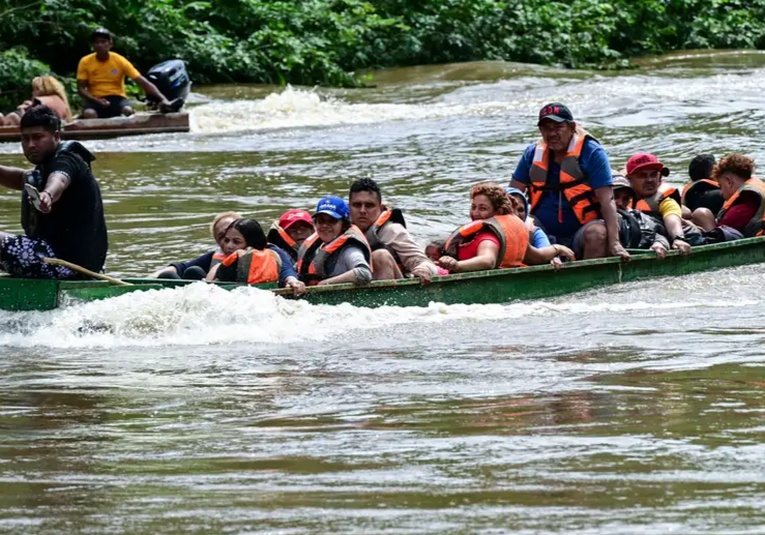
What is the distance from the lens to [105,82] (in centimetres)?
2088

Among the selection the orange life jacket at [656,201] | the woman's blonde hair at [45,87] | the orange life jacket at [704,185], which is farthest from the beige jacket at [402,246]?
the woman's blonde hair at [45,87]

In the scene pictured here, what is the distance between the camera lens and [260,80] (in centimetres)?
2734

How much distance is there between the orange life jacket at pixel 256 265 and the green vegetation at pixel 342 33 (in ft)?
48.1

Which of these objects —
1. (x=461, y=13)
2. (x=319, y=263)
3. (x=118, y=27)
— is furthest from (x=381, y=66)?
(x=319, y=263)

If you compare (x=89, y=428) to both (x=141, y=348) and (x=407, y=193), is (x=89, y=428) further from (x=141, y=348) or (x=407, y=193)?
(x=407, y=193)

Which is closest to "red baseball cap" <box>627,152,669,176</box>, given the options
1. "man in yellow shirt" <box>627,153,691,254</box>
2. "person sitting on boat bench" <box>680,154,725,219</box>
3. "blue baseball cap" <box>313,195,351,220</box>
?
"man in yellow shirt" <box>627,153,691,254</box>

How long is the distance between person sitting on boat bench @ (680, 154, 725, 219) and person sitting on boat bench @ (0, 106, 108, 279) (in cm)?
551

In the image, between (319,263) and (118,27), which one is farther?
(118,27)

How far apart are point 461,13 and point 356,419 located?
2416cm

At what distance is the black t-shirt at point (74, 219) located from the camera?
8.93 m

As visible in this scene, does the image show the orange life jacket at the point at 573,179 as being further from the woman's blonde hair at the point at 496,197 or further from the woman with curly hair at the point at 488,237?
the woman's blonde hair at the point at 496,197

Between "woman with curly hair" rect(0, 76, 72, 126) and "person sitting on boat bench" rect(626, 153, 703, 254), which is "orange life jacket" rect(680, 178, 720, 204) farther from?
"woman with curly hair" rect(0, 76, 72, 126)

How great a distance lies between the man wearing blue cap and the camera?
951 centimetres

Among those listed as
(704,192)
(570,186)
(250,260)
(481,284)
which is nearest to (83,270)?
(250,260)
